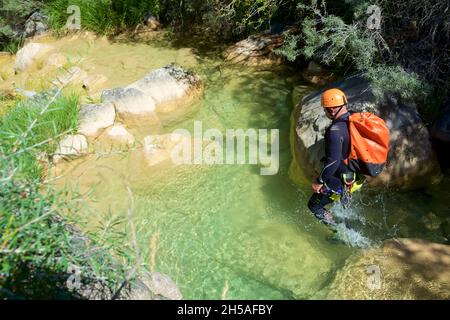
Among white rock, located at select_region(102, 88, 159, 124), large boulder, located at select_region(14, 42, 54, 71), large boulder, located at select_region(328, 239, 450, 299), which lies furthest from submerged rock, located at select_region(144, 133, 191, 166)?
large boulder, located at select_region(14, 42, 54, 71)

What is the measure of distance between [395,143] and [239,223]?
195cm

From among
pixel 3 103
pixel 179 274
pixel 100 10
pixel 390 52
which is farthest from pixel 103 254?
pixel 100 10

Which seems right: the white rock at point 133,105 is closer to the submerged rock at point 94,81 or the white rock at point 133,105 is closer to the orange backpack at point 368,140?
the submerged rock at point 94,81

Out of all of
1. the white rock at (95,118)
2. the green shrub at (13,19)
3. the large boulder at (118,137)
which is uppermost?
the green shrub at (13,19)

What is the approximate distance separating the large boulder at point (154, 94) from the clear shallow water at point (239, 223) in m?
0.90

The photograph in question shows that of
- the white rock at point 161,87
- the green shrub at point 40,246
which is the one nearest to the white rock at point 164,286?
the green shrub at point 40,246

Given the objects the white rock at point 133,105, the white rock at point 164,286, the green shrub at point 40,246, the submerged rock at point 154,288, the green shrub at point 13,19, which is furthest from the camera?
the green shrub at point 13,19

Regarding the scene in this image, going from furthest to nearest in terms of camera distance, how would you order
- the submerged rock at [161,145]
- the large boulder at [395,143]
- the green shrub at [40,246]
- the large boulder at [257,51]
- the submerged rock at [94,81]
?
the large boulder at [257,51] < the submerged rock at [94,81] < the submerged rock at [161,145] < the large boulder at [395,143] < the green shrub at [40,246]

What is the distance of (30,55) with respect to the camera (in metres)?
7.85

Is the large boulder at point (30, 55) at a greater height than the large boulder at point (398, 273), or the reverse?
the large boulder at point (30, 55)

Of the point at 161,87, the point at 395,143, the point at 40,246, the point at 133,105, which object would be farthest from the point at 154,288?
the point at 161,87

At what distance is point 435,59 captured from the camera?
4766 millimetres

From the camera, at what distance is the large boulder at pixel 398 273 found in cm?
337

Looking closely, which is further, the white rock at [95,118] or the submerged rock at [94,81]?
the submerged rock at [94,81]
